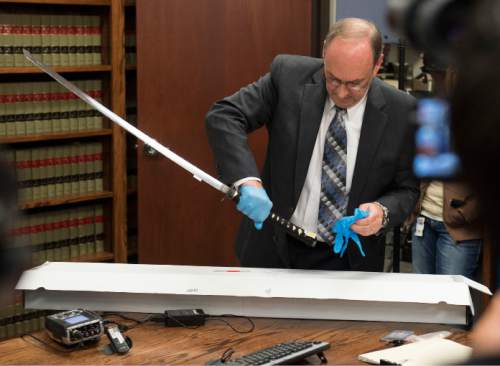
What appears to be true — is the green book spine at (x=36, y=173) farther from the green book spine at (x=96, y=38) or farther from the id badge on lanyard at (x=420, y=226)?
the id badge on lanyard at (x=420, y=226)

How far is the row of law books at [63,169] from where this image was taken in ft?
12.6

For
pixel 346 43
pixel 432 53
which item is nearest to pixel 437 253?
pixel 346 43

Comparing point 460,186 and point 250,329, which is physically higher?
point 460,186

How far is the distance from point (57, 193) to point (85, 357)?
6.86ft

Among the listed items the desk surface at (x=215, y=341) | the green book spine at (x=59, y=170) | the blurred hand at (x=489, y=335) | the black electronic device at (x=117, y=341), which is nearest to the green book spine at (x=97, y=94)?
the green book spine at (x=59, y=170)

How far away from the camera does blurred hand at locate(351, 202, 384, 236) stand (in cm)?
241

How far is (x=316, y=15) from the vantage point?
15.1ft

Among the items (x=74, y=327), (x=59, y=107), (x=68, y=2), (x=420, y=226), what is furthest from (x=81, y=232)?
(x=74, y=327)

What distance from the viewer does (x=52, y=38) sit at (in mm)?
3789

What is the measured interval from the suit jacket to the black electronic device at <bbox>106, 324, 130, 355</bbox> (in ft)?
2.38

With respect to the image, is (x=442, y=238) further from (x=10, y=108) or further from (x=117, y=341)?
(x=10, y=108)

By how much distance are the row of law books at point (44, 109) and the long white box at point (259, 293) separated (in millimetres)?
1630

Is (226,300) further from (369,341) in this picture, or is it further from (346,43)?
(346,43)

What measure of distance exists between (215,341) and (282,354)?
241 millimetres
